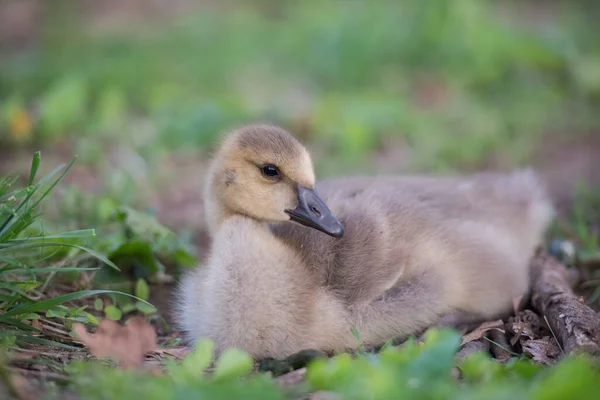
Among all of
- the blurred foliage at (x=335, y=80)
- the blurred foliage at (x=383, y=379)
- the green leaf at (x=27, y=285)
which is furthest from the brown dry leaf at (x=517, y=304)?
the blurred foliage at (x=335, y=80)

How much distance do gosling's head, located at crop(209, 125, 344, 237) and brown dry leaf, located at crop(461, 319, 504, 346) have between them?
65 centimetres

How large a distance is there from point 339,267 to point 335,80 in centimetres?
407

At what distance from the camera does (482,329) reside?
2.60 m

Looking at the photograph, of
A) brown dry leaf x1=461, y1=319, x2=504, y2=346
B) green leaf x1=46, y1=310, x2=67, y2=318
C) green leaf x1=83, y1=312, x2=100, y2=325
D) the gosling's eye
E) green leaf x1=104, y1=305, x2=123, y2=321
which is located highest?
the gosling's eye

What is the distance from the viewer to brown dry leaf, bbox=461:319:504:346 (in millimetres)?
2541

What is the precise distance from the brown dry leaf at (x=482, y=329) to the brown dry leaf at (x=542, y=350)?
0.45 feet

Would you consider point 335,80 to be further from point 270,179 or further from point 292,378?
point 292,378

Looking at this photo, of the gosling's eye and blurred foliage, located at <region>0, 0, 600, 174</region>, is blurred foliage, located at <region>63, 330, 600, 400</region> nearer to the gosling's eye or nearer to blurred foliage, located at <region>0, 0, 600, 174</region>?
the gosling's eye

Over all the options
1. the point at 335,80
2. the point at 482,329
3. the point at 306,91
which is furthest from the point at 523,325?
the point at 335,80

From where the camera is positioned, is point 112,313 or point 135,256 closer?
point 112,313

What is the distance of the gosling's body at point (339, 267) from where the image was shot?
2.36 m

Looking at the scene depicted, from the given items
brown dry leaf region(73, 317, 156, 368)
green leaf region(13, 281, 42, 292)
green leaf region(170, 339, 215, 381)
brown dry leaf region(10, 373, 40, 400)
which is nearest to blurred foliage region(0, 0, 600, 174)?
green leaf region(13, 281, 42, 292)

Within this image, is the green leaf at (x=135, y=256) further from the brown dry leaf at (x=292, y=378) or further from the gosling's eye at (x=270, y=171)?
the brown dry leaf at (x=292, y=378)

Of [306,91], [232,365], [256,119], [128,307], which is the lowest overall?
[128,307]
